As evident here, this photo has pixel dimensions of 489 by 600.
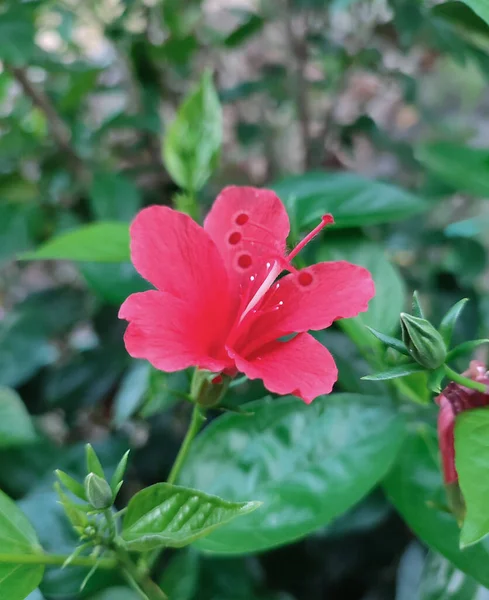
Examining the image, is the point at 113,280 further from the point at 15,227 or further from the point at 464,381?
the point at 464,381

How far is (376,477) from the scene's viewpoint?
590 millimetres

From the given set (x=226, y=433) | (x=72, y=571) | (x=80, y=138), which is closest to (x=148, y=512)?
(x=226, y=433)

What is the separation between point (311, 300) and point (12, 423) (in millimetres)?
446

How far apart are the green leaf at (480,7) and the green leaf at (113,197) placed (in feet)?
2.10

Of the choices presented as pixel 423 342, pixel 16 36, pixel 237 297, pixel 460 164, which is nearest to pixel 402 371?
pixel 423 342

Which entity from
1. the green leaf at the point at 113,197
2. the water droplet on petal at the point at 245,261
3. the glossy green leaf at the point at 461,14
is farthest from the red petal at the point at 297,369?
the green leaf at the point at 113,197

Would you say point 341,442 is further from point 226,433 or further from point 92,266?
point 92,266

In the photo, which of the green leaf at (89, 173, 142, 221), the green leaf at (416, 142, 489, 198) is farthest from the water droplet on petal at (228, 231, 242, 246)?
the green leaf at (89, 173, 142, 221)

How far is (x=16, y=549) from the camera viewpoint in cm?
51

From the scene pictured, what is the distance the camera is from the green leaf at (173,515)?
1.39 ft

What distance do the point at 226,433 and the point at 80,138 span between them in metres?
0.75

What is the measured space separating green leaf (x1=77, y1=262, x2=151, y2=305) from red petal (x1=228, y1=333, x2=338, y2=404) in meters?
0.38

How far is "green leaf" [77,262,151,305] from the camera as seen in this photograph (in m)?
0.84

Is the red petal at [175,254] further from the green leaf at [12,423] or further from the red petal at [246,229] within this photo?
the green leaf at [12,423]
